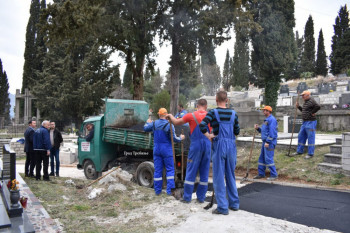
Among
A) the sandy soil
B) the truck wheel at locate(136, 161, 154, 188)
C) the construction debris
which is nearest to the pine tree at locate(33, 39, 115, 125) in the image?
the truck wheel at locate(136, 161, 154, 188)

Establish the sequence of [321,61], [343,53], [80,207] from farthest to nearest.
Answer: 1. [321,61]
2. [343,53]
3. [80,207]

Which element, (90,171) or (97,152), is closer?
(97,152)

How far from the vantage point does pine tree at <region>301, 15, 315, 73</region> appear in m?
51.0

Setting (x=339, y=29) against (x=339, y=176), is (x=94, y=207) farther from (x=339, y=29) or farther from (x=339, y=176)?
(x=339, y=29)

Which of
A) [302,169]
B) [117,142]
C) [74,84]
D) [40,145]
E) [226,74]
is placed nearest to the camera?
[302,169]

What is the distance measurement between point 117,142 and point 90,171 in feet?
5.85

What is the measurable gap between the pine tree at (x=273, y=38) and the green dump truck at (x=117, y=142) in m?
16.2

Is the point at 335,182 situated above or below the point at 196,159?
below

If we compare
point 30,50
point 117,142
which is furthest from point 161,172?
point 30,50

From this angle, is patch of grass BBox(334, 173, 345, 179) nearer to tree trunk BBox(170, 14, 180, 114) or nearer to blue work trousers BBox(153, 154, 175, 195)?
blue work trousers BBox(153, 154, 175, 195)

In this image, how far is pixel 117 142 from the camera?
877 centimetres

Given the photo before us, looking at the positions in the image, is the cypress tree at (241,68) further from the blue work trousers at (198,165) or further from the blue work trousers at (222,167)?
the blue work trousers at (222,167)

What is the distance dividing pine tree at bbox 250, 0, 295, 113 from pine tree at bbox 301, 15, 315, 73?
29.8 m

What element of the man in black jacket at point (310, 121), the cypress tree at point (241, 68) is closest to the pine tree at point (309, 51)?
the cypress tree at point (241, 68)
